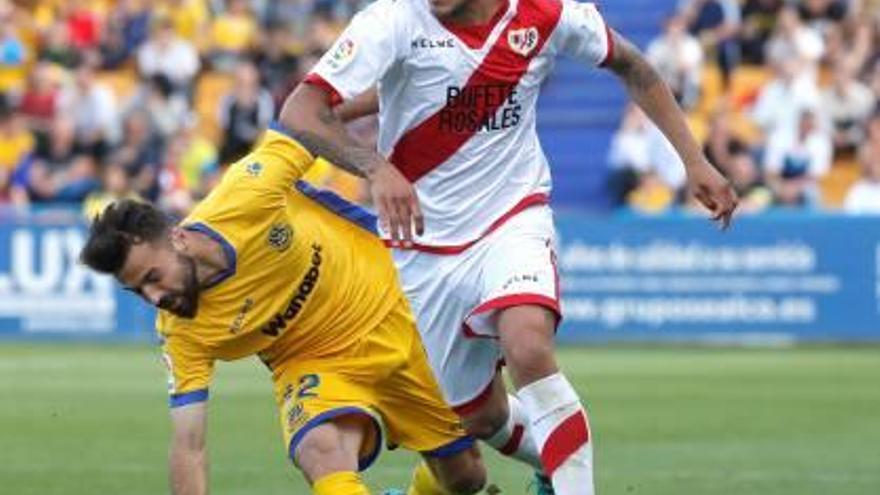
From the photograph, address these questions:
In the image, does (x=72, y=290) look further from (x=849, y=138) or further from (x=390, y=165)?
(x=390, y=165)

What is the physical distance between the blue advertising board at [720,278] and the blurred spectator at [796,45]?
10.4 ft

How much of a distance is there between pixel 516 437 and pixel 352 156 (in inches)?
68.3

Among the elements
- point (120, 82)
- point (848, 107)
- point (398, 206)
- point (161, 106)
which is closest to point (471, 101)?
point (398, 206)

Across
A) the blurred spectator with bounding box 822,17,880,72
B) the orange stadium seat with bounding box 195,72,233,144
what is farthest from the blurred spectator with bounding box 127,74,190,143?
the blurred spectator with bounding box 822,17,880,72

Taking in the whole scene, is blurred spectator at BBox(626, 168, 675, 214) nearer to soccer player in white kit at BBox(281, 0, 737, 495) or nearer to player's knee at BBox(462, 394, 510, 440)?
player's knee at BBox(462, 394, 510, 440)

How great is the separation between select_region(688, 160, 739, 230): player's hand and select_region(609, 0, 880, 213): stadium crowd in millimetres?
13628

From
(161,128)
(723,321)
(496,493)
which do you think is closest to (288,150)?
(496,493)

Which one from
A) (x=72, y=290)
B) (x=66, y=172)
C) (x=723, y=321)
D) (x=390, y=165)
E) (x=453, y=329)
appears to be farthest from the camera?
(x=66, y=172)

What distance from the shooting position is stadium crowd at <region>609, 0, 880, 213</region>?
23719 millimetres

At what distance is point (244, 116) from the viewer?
25969 mm

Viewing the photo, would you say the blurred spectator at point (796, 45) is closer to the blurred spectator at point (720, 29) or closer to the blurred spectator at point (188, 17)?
the blurred spectator at point (720, 29)

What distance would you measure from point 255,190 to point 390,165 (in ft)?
2.01

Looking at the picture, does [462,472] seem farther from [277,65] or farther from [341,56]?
[277,65]

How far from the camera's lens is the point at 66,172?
26703 mm
